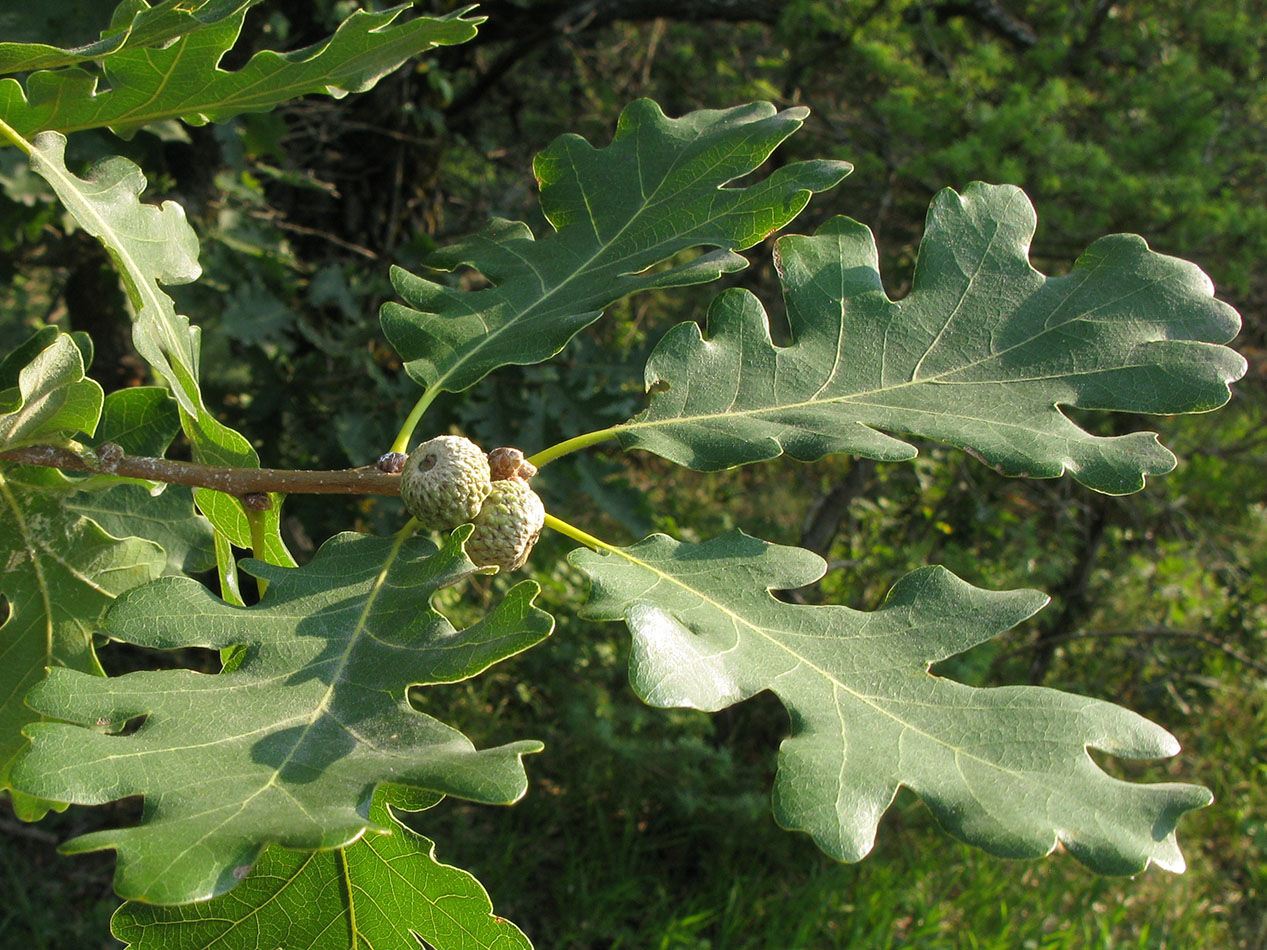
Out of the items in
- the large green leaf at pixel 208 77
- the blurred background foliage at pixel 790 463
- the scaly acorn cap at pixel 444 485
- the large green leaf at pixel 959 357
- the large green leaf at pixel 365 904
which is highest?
the large green leaf at pixel 208 77

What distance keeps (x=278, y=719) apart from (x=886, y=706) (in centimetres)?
53

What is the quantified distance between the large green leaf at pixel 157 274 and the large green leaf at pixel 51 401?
0.29 feet

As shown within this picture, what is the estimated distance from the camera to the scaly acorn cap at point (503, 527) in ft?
3.57

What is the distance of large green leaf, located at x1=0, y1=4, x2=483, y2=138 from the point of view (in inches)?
44.1

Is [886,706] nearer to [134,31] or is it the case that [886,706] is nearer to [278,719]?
[278,719]

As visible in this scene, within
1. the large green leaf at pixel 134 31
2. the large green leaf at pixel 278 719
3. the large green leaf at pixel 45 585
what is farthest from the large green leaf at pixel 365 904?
the large green leaf at pixel 134 31

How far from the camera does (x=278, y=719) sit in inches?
34.5

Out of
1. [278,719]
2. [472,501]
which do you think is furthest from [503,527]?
[278,719]

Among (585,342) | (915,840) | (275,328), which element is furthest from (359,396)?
(915,840)

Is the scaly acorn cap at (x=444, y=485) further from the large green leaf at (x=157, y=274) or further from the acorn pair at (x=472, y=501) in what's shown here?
the large green leaf at (x=157, y=274)

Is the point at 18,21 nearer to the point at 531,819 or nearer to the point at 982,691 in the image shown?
the point at 982,691

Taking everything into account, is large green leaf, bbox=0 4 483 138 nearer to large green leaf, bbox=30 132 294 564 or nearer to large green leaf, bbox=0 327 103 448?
large green leaf, bbox=30 132 294 564

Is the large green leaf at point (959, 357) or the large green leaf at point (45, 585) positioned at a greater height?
the large green leaf at point (959, 357)

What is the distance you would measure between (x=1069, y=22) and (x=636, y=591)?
13.4 ft
